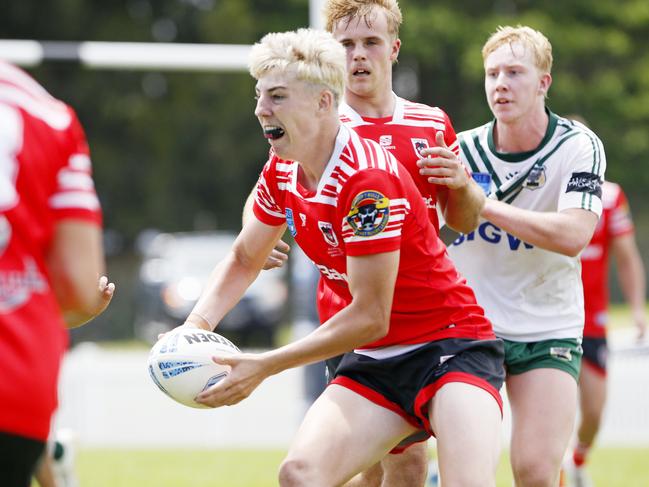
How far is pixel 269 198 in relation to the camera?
4516 mm

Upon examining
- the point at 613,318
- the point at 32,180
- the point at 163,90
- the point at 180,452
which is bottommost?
the point at 613,318

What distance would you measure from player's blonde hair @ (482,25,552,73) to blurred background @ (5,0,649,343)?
23.3 metres

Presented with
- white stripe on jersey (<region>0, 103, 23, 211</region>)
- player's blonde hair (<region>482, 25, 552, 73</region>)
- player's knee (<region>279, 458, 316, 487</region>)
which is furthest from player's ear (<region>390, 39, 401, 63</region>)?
white stripe on jersey (<region>0, 103, 23, 211</region>)

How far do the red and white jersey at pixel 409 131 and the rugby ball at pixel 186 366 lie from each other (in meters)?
1.01

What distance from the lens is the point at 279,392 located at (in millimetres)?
11664

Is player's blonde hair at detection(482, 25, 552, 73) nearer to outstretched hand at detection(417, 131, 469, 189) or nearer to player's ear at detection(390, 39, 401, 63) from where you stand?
player's ear at detection(390, 39, 401, 63)

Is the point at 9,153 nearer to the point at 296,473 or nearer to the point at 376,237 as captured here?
the point at 376,237

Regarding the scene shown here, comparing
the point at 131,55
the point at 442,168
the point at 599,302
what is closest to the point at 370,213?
the point at 442,168

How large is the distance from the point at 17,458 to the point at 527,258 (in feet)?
9.69

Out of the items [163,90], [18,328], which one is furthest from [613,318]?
[18,328]

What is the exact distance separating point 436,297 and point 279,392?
749 centimetres

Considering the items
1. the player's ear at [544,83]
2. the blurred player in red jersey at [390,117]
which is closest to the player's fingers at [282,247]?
the blurred player in red jersey at [390,117]

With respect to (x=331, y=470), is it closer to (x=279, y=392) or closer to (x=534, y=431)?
(x=534, y=431)

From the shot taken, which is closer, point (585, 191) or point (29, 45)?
point (585, 191)
